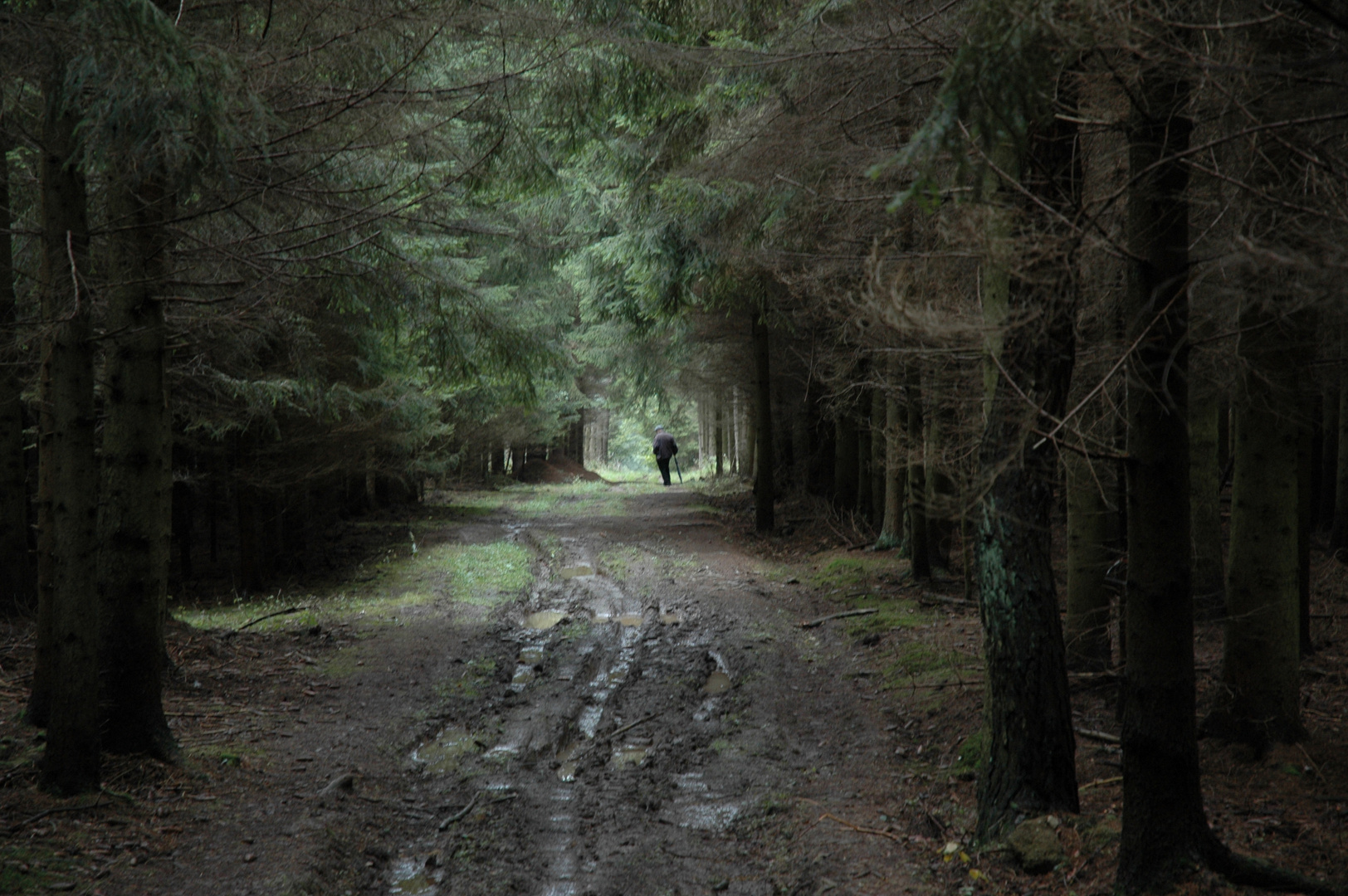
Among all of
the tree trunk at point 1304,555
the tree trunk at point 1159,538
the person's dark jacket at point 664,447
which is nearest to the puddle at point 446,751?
the tree trunk at point 1159,538

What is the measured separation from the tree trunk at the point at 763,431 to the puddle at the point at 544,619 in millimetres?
6525

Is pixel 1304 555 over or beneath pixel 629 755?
over

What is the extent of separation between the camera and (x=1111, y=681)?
7160 millimetres

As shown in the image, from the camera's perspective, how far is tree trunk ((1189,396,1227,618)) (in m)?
7.98

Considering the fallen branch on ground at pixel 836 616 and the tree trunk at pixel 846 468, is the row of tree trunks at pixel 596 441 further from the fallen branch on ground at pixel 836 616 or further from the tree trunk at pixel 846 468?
the fallen branch on ground at pixel 836 616

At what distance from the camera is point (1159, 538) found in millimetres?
3967

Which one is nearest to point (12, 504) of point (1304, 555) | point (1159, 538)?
point (1159, 538)

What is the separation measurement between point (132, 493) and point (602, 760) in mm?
4072

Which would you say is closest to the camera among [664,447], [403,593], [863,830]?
[863,830]

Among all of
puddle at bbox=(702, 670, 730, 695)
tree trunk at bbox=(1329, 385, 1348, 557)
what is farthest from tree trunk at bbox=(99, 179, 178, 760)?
tree trunk at bbox=(1329, 385, 1348, 557)

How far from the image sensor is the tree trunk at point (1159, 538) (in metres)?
3.89

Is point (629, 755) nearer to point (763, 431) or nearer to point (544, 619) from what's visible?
point (544, 619)

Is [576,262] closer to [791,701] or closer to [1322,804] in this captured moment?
[791,701]

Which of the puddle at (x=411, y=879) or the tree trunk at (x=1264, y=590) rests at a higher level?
the tree trunk at (x=1264, y=590)
